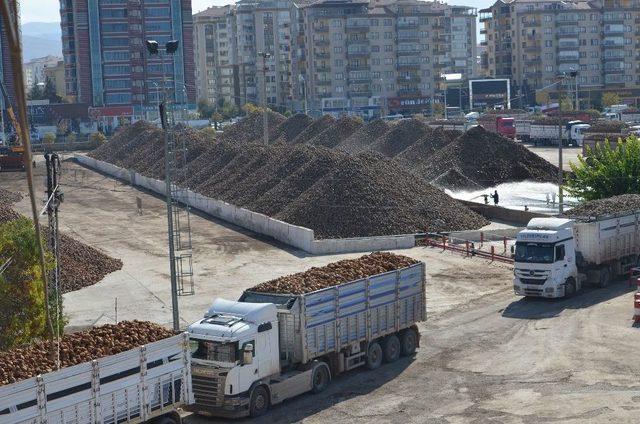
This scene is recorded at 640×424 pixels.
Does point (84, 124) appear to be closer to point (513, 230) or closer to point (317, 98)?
point (317, 98)

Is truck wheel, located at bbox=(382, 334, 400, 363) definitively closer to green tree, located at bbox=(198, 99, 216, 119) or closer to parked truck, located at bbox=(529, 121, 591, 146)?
parked truck, located at bbox=(529, 121, 591, 146)

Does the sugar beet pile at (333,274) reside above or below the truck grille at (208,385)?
→ above

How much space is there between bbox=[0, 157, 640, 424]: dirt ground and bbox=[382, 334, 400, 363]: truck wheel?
12.2 inches

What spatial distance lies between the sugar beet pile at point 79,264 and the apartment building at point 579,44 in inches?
5554

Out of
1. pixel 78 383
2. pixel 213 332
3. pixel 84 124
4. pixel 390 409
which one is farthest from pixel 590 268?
pixel 84 124

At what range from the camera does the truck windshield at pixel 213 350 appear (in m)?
22.9

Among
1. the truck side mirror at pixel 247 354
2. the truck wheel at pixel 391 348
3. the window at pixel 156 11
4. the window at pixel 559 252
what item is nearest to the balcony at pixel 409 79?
the window at pixel 156 11

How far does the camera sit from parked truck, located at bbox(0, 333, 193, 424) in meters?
18.7

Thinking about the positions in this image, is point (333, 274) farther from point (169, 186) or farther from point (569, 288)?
point (569, 288)

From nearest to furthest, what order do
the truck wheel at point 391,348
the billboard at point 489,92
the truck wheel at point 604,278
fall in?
the truck wheel at point 391,348 → the truck wheel at point 604,278 → the billboard at point 489,92

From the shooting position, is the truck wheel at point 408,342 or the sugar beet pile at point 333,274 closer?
the sugar beet pile at point 333,274

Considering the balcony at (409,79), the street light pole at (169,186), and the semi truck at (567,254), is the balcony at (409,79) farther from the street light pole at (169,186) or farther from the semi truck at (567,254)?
the street light pole at (169,186)

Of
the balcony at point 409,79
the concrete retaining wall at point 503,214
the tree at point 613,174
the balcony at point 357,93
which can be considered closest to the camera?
the tree at point 613,174

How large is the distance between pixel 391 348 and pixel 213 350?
6499 millimetres
